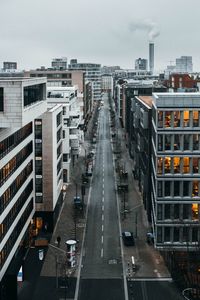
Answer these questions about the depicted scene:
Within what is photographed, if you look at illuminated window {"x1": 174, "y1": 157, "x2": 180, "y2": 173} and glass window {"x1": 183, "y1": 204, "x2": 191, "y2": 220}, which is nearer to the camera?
illuminated window {"x1": 174, "y1": 157, "x2": 180, "y2": 173}

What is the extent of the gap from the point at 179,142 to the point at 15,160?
23.1m

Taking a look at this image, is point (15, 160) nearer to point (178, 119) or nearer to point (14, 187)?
point (14, 187)

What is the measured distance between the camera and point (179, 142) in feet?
247

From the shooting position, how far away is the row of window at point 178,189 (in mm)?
76250

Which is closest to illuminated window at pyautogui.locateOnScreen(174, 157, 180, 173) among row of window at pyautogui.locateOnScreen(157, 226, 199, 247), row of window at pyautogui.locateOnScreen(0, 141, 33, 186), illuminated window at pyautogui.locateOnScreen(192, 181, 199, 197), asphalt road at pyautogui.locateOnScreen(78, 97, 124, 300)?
illuminated window at pyautogui.locateOnScreen(192, 181, 199, 197)

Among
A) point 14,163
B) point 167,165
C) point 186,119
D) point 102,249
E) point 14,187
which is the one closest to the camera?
point 14,163

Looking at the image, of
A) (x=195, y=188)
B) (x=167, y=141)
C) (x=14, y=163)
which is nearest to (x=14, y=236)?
(x=14, y=163)

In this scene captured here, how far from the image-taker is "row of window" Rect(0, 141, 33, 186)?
199 ft

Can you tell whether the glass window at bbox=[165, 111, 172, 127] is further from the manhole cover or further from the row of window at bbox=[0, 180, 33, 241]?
the row of window at bbox=[0, 180, 33, 241]

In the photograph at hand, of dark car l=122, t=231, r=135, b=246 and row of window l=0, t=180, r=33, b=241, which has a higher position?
row of window l=0, t=180, r=33, b=241

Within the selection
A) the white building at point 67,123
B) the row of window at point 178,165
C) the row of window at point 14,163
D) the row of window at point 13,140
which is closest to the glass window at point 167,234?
the row of window at point 178,165

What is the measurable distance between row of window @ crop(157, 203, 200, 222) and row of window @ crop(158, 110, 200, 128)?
37.3ft

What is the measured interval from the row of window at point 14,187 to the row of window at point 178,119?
2011 centimetres

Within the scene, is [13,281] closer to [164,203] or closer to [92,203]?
[164,203]
